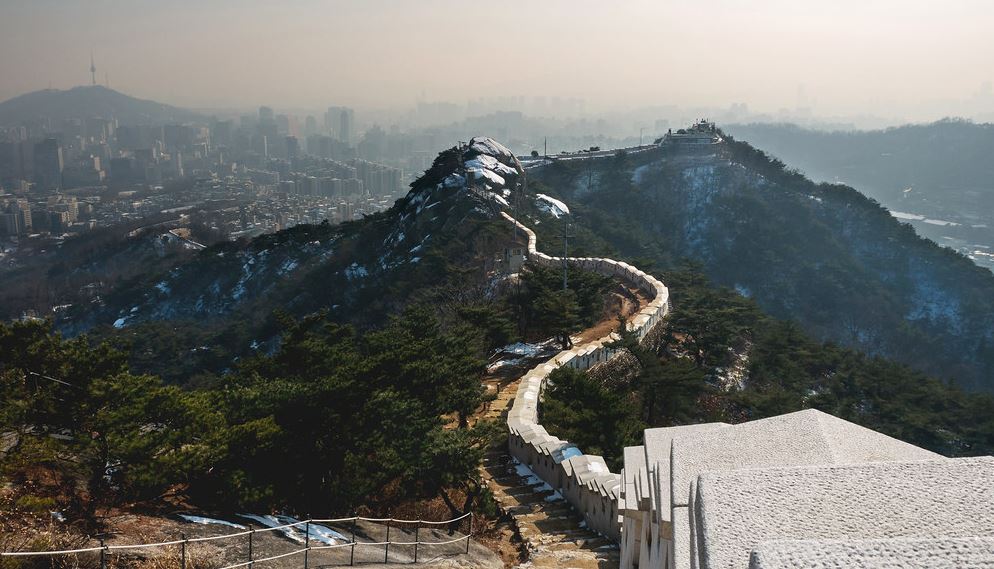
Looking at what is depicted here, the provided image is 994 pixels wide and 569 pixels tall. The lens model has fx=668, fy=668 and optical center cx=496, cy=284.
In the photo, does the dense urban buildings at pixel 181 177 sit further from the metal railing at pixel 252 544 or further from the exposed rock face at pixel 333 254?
the metal railing at pixel 252 544

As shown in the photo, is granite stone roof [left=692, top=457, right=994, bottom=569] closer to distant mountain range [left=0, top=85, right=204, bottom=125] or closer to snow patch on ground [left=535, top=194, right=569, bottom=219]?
snow patch on ground [left=535, top=194, right=569, bottom=219]

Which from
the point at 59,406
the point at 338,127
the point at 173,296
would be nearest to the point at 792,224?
the point at 173,296

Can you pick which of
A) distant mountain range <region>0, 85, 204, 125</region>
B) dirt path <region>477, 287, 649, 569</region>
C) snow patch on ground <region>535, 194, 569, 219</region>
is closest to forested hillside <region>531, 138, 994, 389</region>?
snow patch on ground <region>535, 194, 569, 219</region>

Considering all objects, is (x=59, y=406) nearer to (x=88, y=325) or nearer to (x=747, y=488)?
(x=747, y=488)

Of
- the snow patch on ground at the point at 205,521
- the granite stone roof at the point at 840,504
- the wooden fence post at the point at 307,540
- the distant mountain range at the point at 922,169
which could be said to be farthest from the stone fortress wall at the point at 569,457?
the distant mountain range at the point at 922,169

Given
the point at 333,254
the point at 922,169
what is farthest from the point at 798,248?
the point at 922,169
